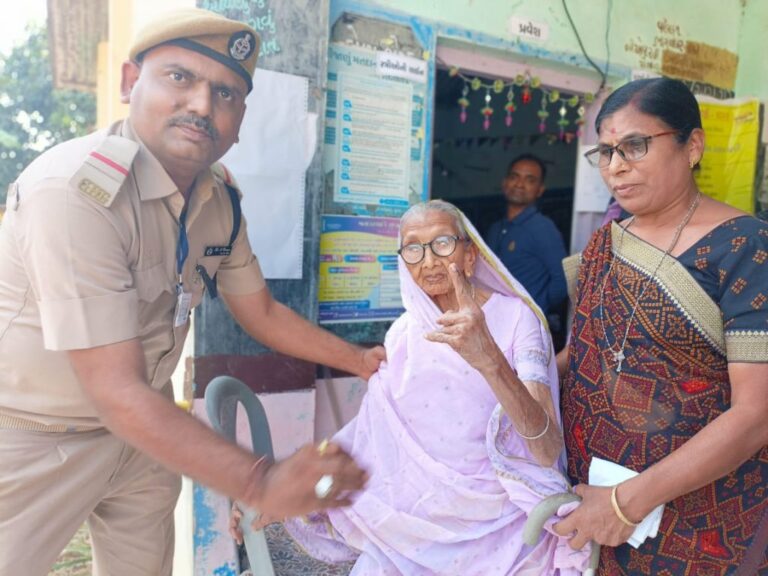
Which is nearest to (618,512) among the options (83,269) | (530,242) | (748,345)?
(748,345)

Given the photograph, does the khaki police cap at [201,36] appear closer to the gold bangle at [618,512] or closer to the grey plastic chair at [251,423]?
the grey plastic chair at [251,423]

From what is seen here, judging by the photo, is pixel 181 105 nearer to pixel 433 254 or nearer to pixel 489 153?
pixel 433 254

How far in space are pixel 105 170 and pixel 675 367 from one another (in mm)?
1639

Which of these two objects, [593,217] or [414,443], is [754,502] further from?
[593,217]

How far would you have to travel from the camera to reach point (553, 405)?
2.07 m

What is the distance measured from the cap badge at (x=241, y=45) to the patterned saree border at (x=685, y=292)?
133 centimetres

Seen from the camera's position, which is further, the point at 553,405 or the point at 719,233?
the point at 553,405

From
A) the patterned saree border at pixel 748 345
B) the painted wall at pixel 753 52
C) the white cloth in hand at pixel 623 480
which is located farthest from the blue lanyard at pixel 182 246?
the painted wall at pixel 753 52

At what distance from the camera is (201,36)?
1.84 metres

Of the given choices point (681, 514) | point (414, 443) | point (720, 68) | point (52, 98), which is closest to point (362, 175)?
point (414, 443)

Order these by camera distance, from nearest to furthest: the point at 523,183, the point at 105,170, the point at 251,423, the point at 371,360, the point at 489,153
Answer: the point at 105,170 < the point at 251,423 < the point at 371,360 < the point at 523,183 < the point at 489,153

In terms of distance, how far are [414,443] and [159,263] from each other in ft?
3.37

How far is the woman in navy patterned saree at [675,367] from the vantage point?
1687 millimetres

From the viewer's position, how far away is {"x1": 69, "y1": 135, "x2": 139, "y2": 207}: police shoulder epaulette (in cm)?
159
